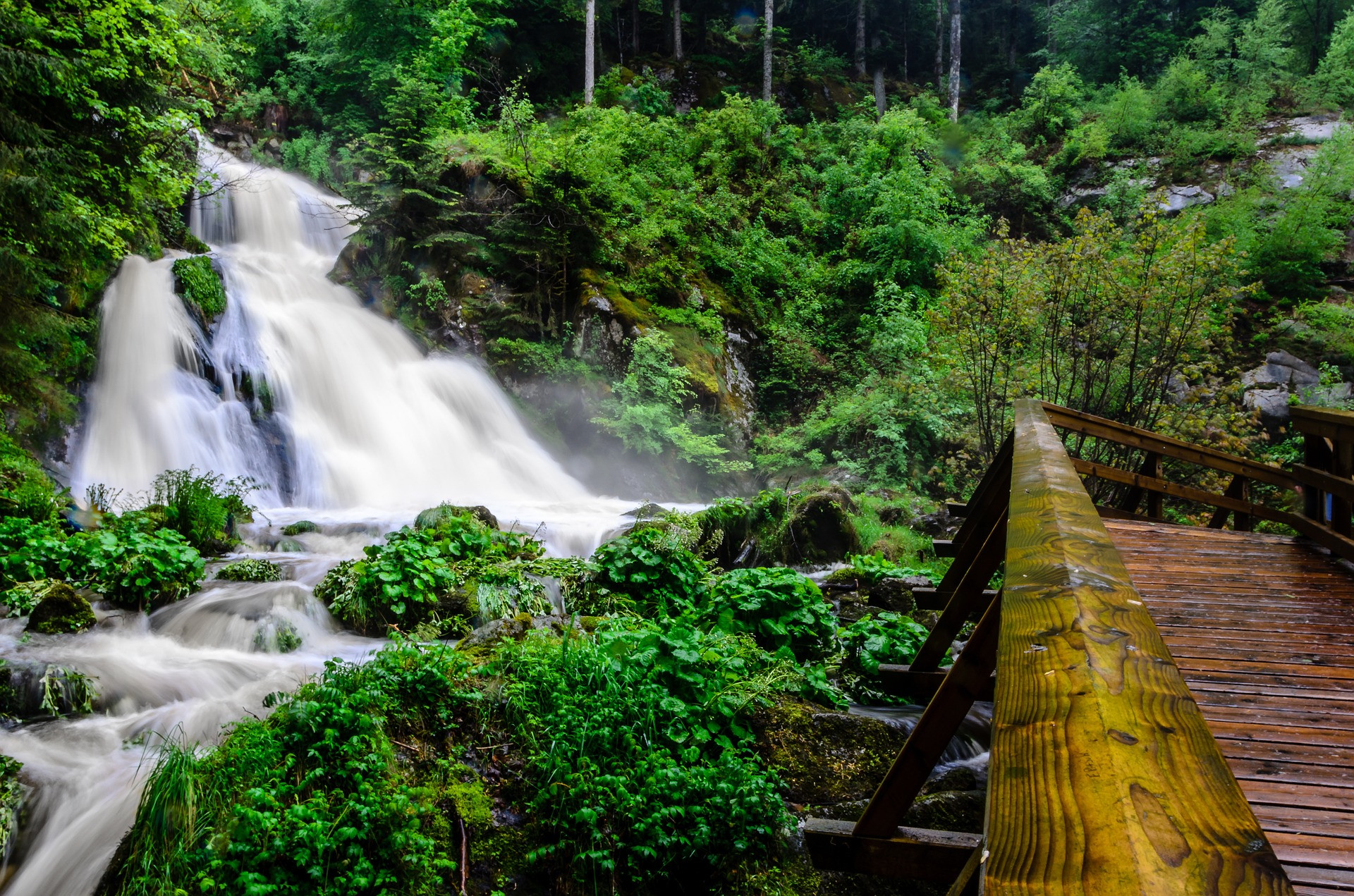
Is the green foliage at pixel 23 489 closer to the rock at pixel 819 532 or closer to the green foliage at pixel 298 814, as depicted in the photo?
the green foliage at pixel 298 814

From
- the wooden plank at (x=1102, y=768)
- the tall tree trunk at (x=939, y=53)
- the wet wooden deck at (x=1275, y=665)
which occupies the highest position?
the tall tree trunk at (x=939, y=53)

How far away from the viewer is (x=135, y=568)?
6543mm

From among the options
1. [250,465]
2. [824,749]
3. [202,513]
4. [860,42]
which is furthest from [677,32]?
[824,749]

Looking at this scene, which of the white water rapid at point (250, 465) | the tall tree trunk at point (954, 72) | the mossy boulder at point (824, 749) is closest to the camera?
the mossy boulder at point (824, 749)

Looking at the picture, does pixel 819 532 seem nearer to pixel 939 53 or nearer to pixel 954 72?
pixel 954 72

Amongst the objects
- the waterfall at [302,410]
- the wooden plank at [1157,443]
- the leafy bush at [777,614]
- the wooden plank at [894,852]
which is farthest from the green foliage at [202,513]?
the wooden plank at [1157,443]

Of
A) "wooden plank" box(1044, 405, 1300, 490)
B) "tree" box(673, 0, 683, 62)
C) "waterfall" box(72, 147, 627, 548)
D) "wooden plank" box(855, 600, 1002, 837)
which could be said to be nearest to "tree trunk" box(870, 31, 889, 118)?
"tree" box(673, 0, 683, 62)

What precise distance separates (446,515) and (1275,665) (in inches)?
293

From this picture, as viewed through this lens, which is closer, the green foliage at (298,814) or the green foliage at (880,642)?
the green foliage at (298,814)

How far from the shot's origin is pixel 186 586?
6.82 m

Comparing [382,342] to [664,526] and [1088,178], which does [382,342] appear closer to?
[664,526]

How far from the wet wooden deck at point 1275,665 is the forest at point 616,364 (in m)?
1.47

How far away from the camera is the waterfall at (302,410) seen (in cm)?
1109

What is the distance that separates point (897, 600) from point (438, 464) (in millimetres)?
8769
